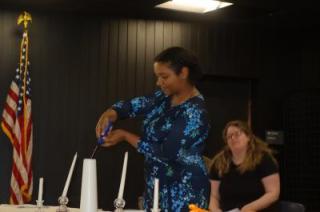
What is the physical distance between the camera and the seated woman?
3504 mm

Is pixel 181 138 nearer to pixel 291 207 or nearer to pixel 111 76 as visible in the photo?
pixel 291 207

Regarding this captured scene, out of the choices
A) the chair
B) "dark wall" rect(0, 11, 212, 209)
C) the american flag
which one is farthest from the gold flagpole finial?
the chair

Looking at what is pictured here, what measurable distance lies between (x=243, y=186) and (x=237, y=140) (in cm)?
33

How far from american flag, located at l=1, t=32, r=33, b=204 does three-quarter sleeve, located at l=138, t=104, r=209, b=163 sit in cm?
300

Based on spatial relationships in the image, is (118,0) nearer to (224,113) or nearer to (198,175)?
(224,113)

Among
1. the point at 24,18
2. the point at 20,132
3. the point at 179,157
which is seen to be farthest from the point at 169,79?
the point at 24,18

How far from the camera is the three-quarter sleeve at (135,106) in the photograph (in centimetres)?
223

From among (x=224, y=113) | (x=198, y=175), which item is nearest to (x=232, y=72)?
(x=224, y=113)

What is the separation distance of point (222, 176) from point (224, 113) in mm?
2522

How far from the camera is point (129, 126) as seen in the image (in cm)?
559

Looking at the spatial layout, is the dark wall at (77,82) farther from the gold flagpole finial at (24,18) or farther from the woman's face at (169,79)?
the woman's face at (169,79)

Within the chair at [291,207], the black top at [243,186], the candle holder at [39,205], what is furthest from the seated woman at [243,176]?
the candle holder at [39,205]

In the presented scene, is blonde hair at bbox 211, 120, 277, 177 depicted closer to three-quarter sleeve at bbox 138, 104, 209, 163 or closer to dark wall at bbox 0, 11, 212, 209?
three-quarter sleeve at bbox 138, 104, 209, 163

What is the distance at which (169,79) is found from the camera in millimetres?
2191
